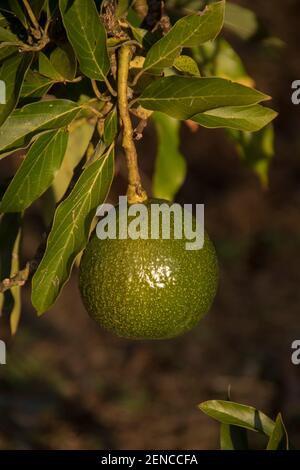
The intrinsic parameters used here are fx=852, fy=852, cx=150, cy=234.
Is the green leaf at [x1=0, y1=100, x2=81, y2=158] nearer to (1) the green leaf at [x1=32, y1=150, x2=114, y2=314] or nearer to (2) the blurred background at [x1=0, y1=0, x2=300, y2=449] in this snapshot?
(1) the green leaf at [x1=32, y1=150, x2=114, y2=314]

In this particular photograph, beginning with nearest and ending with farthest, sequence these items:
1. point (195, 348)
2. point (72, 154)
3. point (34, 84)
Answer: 1. point (34, 84)
2. point (72, 154)
3. point (195, 348)

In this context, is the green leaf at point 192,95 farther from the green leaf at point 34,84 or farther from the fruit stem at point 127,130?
the green leaf at point 34,84

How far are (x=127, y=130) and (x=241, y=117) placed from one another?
18 cm

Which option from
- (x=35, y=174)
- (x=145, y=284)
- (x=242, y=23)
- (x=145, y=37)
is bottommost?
(x=145, y=284)

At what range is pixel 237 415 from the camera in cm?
141

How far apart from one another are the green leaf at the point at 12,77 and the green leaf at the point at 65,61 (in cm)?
5

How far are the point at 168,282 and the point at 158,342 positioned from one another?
2702 mm

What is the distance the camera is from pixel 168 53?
124 centimetres

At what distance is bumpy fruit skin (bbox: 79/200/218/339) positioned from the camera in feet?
4.17

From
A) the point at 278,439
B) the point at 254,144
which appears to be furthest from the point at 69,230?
the point at 254,144

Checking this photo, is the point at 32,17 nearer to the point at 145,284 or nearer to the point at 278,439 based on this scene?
the point at 145,284

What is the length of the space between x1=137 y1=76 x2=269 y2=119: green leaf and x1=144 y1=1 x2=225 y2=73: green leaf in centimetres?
4

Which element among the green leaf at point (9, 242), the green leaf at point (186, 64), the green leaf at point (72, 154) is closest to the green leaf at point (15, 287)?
the green leaf at point (9, 242)
